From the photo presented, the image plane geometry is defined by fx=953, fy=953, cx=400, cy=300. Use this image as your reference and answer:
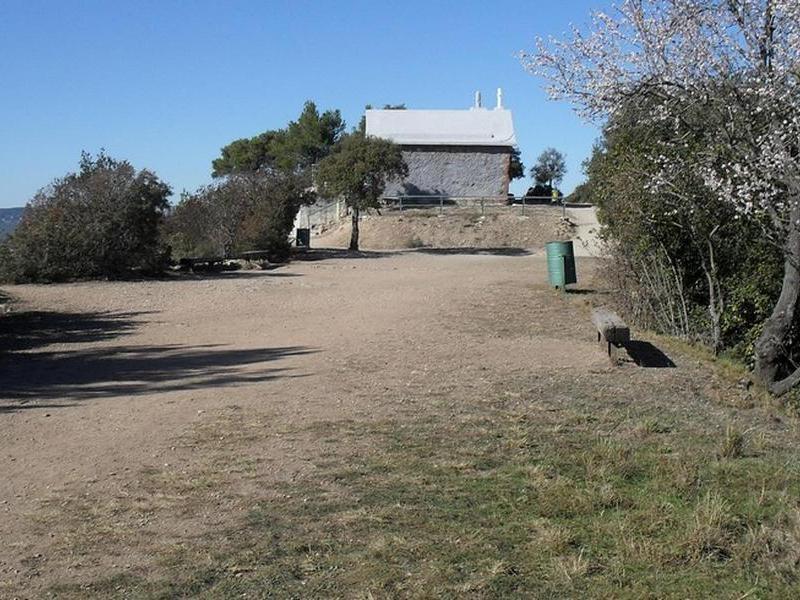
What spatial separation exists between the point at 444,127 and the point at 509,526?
5380 cm

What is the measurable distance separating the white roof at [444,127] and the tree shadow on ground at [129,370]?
4392 cm

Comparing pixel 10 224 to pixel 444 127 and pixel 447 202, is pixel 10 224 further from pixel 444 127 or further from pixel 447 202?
pixel 444 127

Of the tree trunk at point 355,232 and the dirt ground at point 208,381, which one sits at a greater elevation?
the tree trunk at point 355,232

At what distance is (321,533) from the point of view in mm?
5320

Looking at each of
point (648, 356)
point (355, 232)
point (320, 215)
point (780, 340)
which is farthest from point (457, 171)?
point (780, 340)

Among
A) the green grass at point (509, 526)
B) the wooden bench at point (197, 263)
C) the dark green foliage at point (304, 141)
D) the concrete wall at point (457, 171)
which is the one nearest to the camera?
the green grass at point (509, 526)

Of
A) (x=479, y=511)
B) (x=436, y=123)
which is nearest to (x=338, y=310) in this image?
(x=479, y=511)

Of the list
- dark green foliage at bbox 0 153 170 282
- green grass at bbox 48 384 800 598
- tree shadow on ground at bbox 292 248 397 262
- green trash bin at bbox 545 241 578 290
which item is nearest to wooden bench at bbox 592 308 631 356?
green grass at bbox 48 384 800 598

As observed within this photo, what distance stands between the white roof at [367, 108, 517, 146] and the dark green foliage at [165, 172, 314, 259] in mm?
21863

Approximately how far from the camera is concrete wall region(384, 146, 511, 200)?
55.8m

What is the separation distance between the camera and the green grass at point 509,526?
4.66m

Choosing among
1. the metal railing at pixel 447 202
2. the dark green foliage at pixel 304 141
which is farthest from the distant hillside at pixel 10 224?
the dark green foliage at pixel 304 141

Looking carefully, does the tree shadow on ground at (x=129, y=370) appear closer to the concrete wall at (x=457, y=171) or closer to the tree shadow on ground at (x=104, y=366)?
the tree shadow on ground at (x=104, y=366)

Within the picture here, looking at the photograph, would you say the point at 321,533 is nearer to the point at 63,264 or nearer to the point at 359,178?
the point at 63,264
